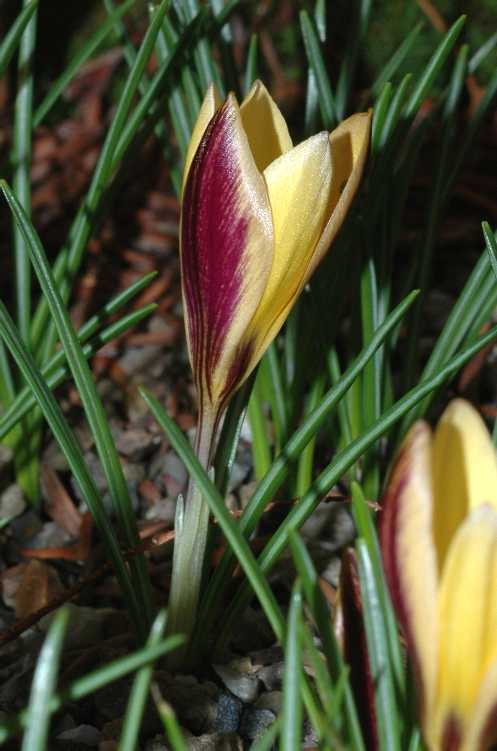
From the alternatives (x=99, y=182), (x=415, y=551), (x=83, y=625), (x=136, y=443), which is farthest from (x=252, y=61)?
(x=415, y=551)

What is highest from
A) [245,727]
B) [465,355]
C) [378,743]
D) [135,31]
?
[135,31]

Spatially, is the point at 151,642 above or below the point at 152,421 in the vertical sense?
above

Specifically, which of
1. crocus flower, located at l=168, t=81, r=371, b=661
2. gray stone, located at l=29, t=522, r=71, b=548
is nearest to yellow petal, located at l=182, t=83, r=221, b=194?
crocus flower, located at l=168, t=81, r=371, b=661

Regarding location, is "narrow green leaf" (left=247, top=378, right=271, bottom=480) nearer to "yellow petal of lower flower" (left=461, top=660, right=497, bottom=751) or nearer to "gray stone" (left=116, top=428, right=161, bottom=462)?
"gray stone" (left=116, top=428, right=161, bottom=462)

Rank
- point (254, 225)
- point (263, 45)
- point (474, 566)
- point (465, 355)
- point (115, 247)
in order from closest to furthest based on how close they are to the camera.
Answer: point (474, 566), point (254, 225), point (465, 355), point (115, 247), point (263, 45)

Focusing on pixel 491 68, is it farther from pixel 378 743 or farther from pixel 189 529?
pixel 378 743

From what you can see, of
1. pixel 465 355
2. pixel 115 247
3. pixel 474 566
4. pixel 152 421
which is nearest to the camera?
pixel 474 566

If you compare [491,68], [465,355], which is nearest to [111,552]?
[465,355]
